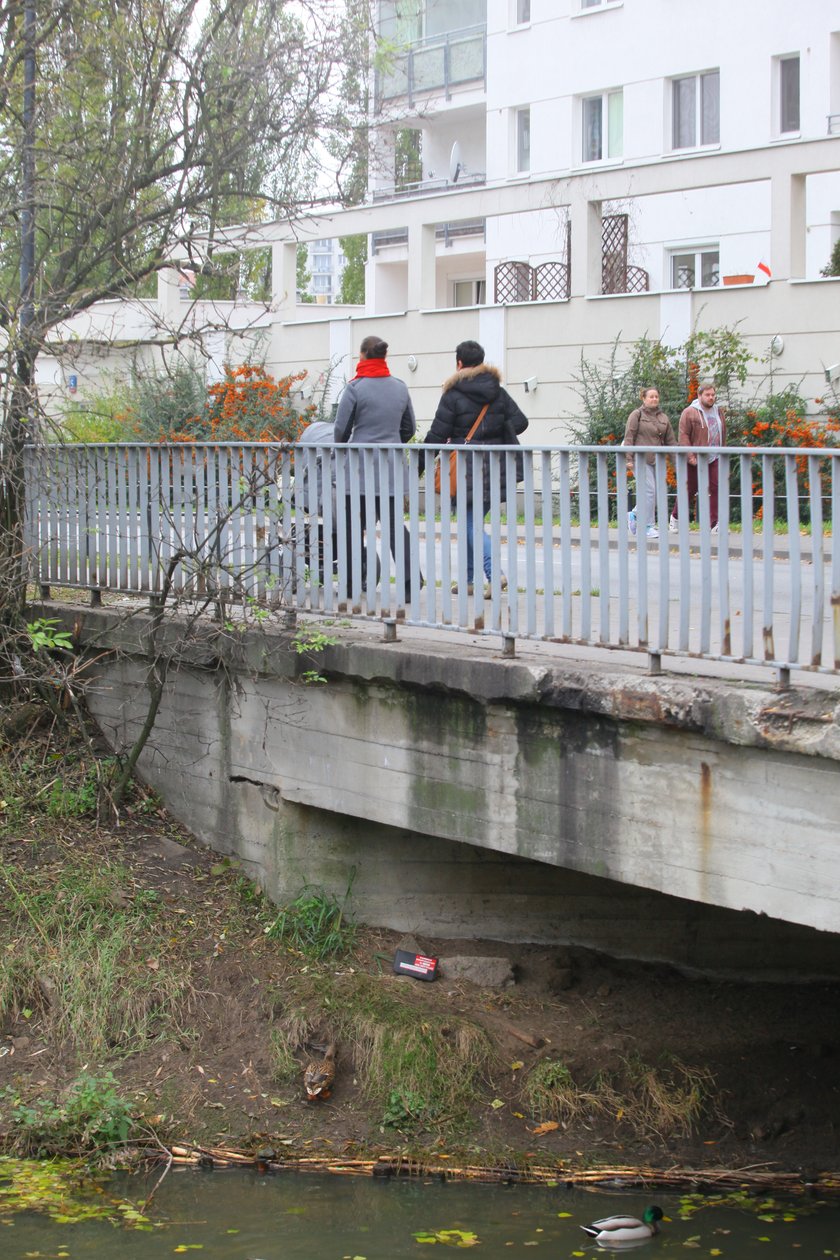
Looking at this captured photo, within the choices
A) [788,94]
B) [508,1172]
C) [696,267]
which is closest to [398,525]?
[508,1172]

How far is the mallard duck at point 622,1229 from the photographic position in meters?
6.21

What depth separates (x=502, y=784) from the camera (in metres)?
7.20

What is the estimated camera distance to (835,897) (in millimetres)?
5699

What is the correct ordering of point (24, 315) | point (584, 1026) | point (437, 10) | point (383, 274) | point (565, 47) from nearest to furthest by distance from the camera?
point (584, 1026) < point (24, 315) < point (565, 47) < point (437, 10) < point (383, 274)

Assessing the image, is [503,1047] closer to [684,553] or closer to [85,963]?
[85,963]

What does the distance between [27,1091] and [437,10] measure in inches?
1134

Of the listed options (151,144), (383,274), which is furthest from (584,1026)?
(383,274)

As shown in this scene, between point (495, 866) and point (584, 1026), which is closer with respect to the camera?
point (584, 1026)

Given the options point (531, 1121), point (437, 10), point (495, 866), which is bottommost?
point (531, 1121)

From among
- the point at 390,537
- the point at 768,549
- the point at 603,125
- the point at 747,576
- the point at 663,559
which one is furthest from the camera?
the point at 603,125

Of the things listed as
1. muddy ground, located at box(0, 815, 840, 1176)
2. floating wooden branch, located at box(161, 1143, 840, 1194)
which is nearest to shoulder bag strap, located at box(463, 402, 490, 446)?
muddy ground, located at box(0, 815, 840, 1176)

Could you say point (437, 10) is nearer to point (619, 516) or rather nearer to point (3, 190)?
point (3, 190)

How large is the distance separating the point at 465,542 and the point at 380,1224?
328 centimetres

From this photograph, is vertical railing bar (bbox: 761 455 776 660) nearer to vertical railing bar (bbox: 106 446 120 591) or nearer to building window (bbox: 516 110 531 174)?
vertical railing bar (bbox: 106 446 120 591)
